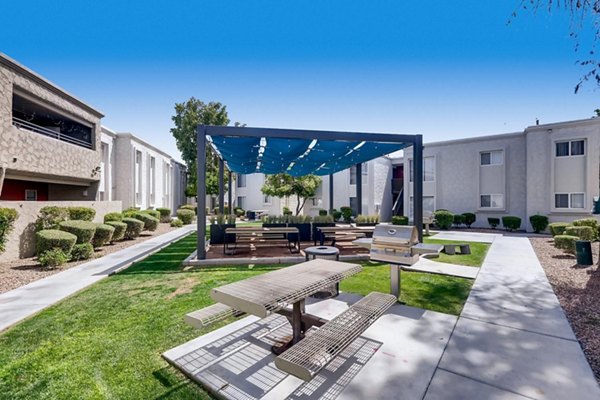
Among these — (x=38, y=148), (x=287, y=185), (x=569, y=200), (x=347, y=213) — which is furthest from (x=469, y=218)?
(x=38, y=148)

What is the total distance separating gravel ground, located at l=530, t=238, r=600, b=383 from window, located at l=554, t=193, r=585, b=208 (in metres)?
8.68

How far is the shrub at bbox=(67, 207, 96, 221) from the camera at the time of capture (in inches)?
424

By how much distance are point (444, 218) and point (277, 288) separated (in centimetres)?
1888

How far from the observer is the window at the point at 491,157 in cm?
1881

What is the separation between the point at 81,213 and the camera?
36.6 ft

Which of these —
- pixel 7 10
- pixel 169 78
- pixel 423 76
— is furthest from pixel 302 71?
pixel 7 10

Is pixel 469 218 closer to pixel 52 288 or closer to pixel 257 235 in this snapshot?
pixel 257 235

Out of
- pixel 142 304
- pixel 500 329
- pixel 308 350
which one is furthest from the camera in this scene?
pixel 142 304

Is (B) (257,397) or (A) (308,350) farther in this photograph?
(B) (257,397)

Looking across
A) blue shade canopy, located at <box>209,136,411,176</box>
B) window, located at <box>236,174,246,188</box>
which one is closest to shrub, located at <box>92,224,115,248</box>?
blue shade canopy, located at <box>209,136,411,176</box>

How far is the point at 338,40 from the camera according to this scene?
10383 millimetres

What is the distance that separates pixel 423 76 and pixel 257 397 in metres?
13.1

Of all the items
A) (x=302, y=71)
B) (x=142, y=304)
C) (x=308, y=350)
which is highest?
(x=302, y=71)

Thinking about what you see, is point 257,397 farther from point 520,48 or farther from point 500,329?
point 520,48
